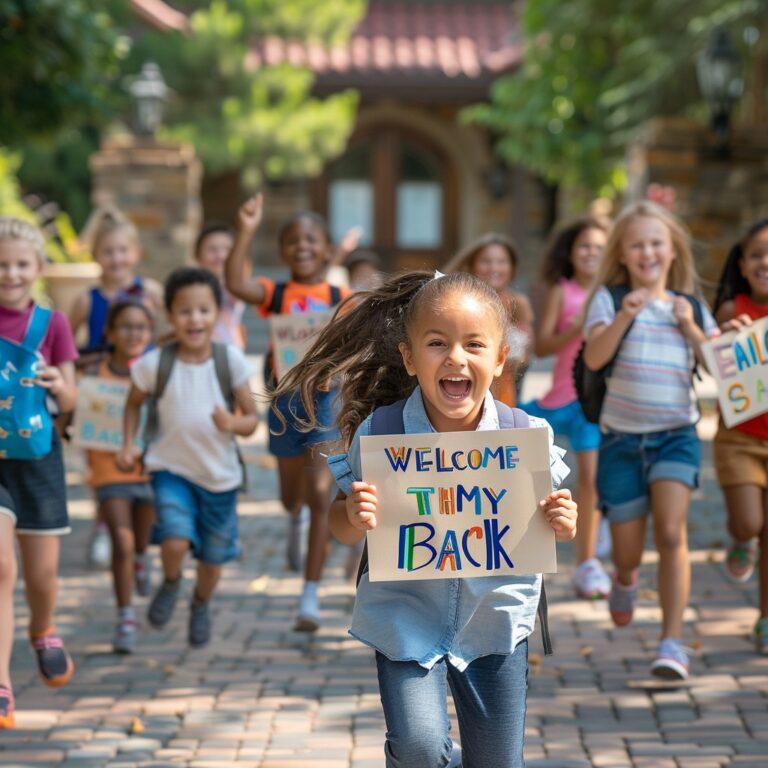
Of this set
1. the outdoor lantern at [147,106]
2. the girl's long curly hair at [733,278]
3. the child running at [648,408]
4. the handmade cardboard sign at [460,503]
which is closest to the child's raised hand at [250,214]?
the child running at [648,408]

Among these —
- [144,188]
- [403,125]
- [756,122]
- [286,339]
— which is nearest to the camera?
[286,339]

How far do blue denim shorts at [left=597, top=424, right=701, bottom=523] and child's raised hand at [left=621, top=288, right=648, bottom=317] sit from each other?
50 cm

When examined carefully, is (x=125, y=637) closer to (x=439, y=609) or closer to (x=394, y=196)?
(x=439, y=609)

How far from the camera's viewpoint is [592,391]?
19.2 ft

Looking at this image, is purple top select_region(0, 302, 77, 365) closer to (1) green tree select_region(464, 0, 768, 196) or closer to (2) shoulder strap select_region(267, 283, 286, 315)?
(2) shoulder strap select_region(267, 283, 286, 315)

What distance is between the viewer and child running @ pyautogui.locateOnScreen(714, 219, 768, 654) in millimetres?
5914

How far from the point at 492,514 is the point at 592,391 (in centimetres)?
234

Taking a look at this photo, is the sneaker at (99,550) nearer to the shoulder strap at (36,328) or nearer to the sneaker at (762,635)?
the shoulder strap at (36,328)

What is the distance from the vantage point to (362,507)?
3.49 metres

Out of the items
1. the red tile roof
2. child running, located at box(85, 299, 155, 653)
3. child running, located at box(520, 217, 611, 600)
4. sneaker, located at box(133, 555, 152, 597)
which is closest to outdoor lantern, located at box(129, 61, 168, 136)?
the red tile roof

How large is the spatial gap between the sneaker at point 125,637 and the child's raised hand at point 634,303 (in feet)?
8.24

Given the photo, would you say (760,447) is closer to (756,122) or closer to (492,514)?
(492,514)

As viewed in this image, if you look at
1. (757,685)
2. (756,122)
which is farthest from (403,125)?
(757,685)

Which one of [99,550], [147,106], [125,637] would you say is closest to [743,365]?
[125,637]
